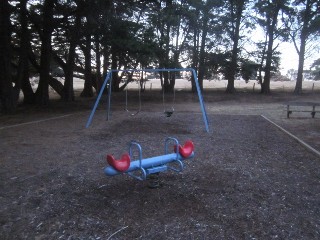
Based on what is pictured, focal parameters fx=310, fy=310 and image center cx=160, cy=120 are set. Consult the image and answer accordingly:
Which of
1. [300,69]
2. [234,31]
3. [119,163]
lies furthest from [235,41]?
[119,163]

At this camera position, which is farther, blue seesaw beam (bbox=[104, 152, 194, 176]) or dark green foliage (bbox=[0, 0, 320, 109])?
dark green foliage (bbox=[0, 0, 320, 109])

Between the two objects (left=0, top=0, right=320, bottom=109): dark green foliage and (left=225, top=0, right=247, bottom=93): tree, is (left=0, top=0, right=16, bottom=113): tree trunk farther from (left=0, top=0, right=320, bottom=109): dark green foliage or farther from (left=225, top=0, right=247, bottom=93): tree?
(left=225, top=0, right=247, bottom=93): tree

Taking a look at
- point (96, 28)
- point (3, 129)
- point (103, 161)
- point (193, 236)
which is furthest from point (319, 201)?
point (96, 28)

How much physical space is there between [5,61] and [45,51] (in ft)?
9.90

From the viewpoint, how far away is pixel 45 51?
16.1 meters

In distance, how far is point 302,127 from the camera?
1031 centimetres

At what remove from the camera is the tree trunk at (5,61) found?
1291cm

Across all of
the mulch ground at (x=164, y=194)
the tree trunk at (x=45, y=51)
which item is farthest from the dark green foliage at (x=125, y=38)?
the mulch ground at (x=164, y=194)

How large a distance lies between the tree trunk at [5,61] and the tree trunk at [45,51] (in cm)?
168

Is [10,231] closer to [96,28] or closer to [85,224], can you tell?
[85,224]

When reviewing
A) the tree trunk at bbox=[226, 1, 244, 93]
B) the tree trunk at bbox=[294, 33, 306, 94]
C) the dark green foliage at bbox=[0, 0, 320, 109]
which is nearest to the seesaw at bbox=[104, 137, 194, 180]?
the dark green foliage at bbox=[0, 0, 320, 109]

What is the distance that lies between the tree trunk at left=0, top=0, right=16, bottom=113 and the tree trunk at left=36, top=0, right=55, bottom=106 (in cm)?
168

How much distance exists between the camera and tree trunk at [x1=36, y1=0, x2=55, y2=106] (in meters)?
14.3

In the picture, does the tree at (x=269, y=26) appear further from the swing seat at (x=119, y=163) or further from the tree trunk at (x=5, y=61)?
the swing seat at (x=119, y=163)
